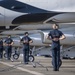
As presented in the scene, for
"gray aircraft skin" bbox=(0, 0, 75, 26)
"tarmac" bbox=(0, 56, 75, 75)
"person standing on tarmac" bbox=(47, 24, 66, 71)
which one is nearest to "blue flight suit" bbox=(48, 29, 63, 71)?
"person standing on tarmac" bbox=(47, 24, 66, 71)

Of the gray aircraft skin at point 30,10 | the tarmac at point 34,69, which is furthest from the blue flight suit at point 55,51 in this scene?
the gray aircraft skin at point 30,10

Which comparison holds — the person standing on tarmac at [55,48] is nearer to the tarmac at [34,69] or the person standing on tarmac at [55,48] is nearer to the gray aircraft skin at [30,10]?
the tarmac at [34,69]

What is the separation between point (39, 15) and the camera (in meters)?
11.2

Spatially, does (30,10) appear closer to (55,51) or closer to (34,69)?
(55,51)

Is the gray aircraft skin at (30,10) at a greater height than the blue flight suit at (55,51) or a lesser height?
greater

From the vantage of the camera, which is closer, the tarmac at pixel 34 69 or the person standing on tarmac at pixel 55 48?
the tarmac at pixel 34 69

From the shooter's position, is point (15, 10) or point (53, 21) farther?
point (53, 21)

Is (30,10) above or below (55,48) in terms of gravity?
above

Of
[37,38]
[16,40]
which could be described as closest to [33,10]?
[37,38]

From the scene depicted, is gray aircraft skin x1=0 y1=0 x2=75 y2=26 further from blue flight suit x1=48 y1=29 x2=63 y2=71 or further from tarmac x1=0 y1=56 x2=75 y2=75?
tarmac x1=0 y1=56 x2=75 y2=75

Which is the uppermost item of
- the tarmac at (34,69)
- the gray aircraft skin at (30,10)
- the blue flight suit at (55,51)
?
the gray aircraft skin at (30,10)

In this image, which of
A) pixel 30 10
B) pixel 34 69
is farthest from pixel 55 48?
pixel 30 10

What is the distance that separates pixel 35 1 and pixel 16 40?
58.5 feet

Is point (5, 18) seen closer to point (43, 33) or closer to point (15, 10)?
point (15, 10)
